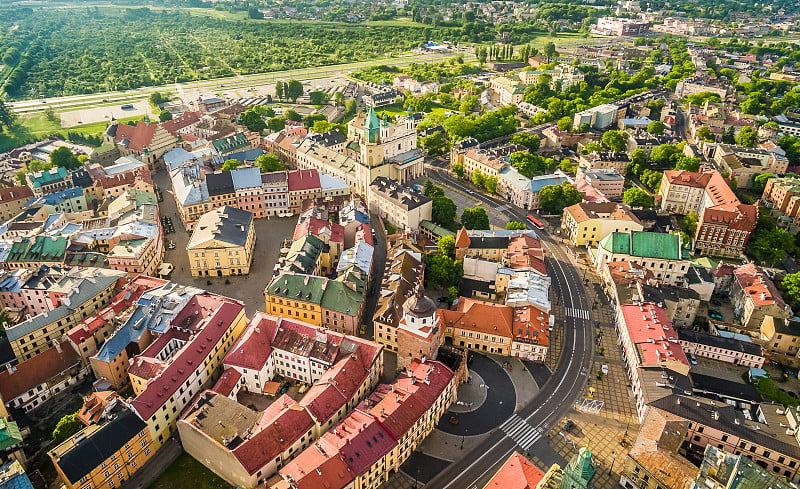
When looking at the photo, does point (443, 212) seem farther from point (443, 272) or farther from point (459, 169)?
point (459, 169)

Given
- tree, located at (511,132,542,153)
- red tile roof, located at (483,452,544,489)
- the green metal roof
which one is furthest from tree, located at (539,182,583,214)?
red tile roof, located at (483,452,544,489)

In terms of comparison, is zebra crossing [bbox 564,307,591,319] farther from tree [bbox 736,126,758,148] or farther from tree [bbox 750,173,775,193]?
tree [bbox 736,126,758,148]

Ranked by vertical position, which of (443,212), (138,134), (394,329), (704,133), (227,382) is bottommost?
(227,382)

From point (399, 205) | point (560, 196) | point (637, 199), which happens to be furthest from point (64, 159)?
point (637, 199)

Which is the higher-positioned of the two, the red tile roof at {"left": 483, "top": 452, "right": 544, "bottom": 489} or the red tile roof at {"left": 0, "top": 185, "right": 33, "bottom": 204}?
the red tile roof at {"left": 0, "top": 185, "right": 33, "bottom": 204}

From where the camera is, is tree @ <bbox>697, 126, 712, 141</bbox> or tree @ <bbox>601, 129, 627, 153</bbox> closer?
tree @ <bbox>601, 129, 627, 153</bbox>

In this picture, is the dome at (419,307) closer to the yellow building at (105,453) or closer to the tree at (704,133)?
the yellow building at (105,453)

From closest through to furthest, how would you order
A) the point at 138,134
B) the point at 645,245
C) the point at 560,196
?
the point at 645,245 → the point at 560,196 → the point at 138,134

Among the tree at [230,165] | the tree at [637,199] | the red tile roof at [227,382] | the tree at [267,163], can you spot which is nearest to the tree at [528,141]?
the tree at [637,199]
